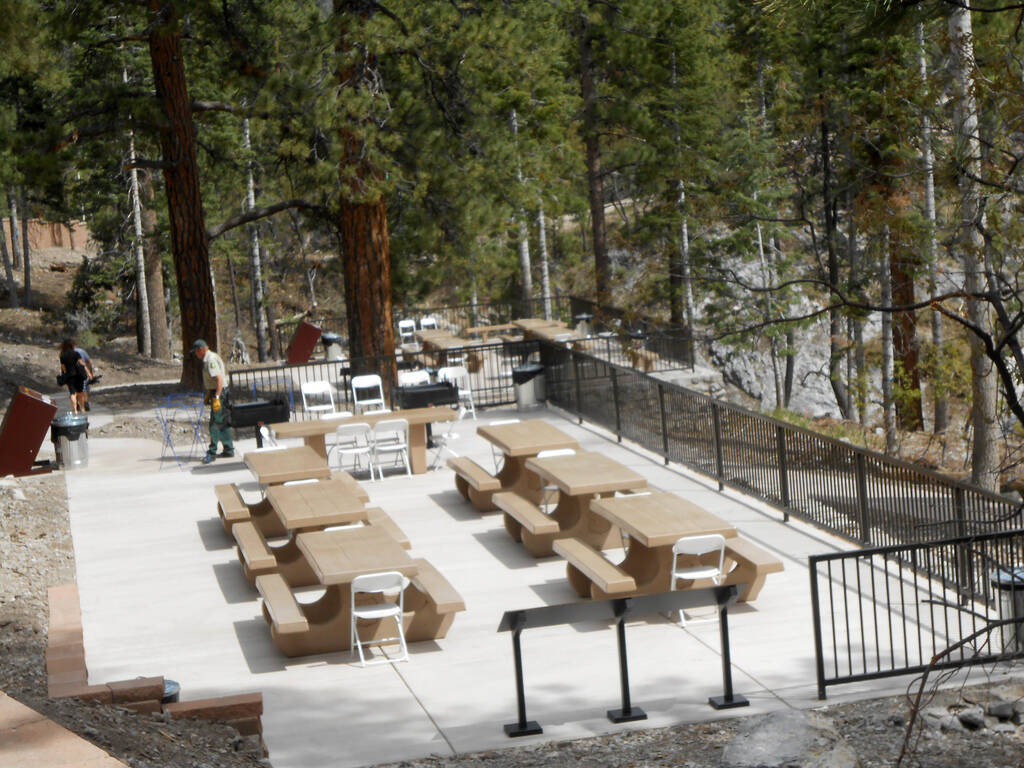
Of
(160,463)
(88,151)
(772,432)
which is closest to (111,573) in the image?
(160,463)

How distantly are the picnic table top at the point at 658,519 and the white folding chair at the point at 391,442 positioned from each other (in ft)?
15.2

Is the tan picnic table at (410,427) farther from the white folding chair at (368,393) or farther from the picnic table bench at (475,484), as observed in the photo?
the white folding chair at (368,393)

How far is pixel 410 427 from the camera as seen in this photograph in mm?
17016

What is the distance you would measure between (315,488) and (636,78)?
2568 centimetres

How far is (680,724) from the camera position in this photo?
27.9ft

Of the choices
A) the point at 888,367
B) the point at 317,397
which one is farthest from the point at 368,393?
the point at 888,367

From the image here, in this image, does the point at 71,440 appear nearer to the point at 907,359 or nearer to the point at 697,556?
the point at 697,556

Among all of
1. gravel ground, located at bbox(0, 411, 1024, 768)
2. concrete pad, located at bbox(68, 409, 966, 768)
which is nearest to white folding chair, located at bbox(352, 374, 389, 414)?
concrete pad, located at bbox(68, 409, 966, 768)

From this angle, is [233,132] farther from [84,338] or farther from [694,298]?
[694,298]

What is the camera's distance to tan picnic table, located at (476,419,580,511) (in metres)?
14.5

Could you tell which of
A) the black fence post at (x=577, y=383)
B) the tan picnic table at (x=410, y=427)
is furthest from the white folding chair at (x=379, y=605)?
the black fence post at (x=577, y=383)

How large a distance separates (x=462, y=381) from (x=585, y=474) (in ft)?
31.3

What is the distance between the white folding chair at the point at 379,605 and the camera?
9.65 meters

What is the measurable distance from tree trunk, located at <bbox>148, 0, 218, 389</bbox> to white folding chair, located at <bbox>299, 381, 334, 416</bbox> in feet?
8.46
